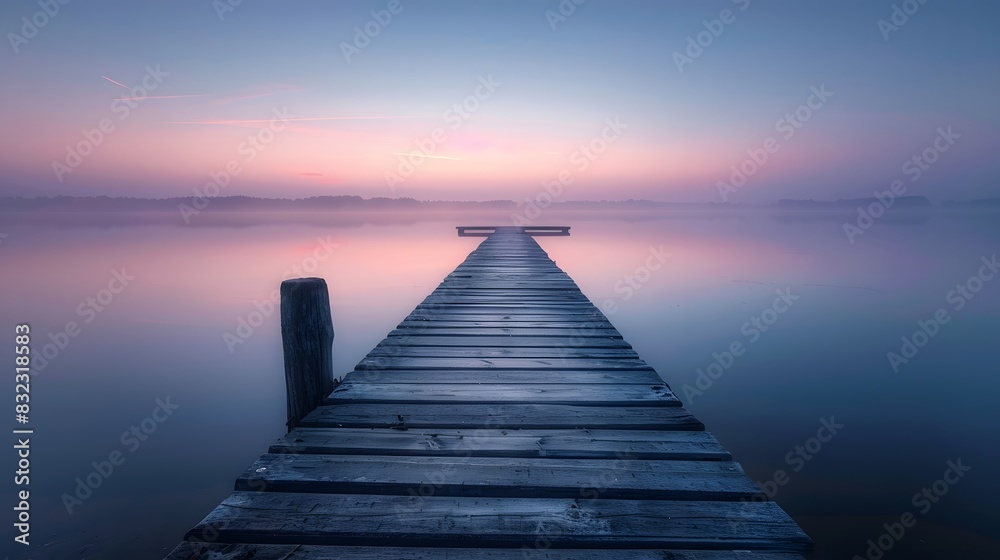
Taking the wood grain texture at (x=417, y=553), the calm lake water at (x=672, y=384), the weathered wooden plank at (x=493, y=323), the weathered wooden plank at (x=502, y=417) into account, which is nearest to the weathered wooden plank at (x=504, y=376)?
the weathered wooden plank at (x=502, y=417)

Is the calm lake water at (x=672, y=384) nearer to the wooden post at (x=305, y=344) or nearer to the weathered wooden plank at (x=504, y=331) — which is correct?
the weathered wooden plank at (x=504, y=331)

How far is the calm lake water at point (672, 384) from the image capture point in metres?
4.86

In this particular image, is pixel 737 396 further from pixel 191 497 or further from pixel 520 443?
pixel 191 497

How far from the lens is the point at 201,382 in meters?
8.52

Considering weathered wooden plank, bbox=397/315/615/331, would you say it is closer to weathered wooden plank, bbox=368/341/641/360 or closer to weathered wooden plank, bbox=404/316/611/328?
weathered wooden plank, bbox=404/316/611/328

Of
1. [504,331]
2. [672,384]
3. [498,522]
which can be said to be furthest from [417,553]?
[672,384]

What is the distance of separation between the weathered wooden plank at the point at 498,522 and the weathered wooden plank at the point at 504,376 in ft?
5.08

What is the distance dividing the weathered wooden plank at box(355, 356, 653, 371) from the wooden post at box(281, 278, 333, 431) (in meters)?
0.60

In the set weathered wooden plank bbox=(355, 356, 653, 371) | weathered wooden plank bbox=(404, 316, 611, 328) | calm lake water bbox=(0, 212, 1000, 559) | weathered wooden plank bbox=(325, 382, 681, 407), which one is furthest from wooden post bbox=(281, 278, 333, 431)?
calm lake water bbox=(0, 212, 1000, 559)

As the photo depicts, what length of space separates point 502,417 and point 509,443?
36 cm

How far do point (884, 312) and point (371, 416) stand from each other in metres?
14.8

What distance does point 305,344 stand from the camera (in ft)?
10.9

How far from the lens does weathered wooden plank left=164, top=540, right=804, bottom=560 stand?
1.81 meters

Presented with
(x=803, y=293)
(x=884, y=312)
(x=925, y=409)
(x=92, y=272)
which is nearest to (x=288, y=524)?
(x=925, y=409)
